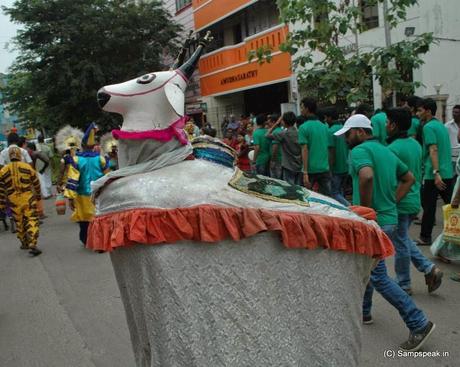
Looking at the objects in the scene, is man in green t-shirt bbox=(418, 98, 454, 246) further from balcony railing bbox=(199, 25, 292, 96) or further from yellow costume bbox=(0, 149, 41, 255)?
balcony railing bbox=(199, 25, 292, 96)

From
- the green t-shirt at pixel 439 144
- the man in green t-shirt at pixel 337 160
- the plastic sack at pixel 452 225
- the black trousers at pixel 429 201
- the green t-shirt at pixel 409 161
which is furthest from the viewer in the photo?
the man in green t-shirt at pixel 337 160

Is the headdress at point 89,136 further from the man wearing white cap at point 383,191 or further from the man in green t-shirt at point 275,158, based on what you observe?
the man wearing white cap at point 383,191

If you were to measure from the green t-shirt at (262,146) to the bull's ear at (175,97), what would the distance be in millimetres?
6953

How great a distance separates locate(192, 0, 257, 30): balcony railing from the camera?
2112 cm

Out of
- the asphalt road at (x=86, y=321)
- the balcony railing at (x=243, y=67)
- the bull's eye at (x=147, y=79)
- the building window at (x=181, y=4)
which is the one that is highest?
the building window at (x=181, y=4)

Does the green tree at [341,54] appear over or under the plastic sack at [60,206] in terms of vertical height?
over

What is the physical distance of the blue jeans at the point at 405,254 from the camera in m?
4.21

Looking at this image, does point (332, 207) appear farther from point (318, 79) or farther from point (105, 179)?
point (318, 79)

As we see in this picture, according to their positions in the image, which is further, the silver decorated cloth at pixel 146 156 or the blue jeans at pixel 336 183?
the blue jeans at pixel 336 183

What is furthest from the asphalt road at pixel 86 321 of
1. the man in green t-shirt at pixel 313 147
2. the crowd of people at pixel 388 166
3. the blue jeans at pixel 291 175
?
the blue jeans at pixel 291 175

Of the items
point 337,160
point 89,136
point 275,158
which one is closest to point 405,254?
point 337,160

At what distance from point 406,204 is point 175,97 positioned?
8.90 ft

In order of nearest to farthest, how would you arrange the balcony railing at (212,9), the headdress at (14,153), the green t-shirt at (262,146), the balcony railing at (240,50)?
the headdress at (14,153)
the green t-shirt at (262,146)
the balcony railing at (240,50)
the balcony railing at (212,9)

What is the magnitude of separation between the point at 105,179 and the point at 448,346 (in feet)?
9.54
